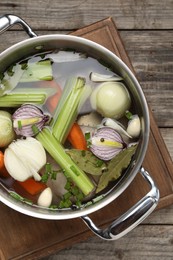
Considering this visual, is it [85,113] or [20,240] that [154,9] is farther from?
[20,240]

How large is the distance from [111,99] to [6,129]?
8.0 inches

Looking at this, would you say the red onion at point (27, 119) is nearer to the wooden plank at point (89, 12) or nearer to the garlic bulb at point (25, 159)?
the garlic bulb at point (25, 159)

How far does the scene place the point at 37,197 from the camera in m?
1.11

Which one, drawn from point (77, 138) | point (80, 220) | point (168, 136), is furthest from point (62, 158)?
point (168, 136)

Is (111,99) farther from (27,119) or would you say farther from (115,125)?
(27,119)

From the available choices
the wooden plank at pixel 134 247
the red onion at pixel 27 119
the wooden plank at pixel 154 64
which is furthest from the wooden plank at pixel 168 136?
the red onion at pixel 27 119

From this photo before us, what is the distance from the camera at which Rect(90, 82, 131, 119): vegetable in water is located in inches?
43.1

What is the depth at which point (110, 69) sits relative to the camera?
111 centimetres

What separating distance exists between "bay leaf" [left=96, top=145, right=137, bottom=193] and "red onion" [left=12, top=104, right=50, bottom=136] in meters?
0.15

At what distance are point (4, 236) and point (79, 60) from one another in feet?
1.25

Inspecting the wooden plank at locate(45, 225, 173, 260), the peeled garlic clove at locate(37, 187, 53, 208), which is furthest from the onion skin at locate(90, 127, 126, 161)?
the wooden plank at locate(45, 225, 173, 260)

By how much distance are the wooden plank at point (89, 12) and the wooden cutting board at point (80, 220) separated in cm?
10

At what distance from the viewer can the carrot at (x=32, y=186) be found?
1.10 m

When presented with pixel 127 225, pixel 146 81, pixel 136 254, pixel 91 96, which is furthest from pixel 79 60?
pixel 136 254
